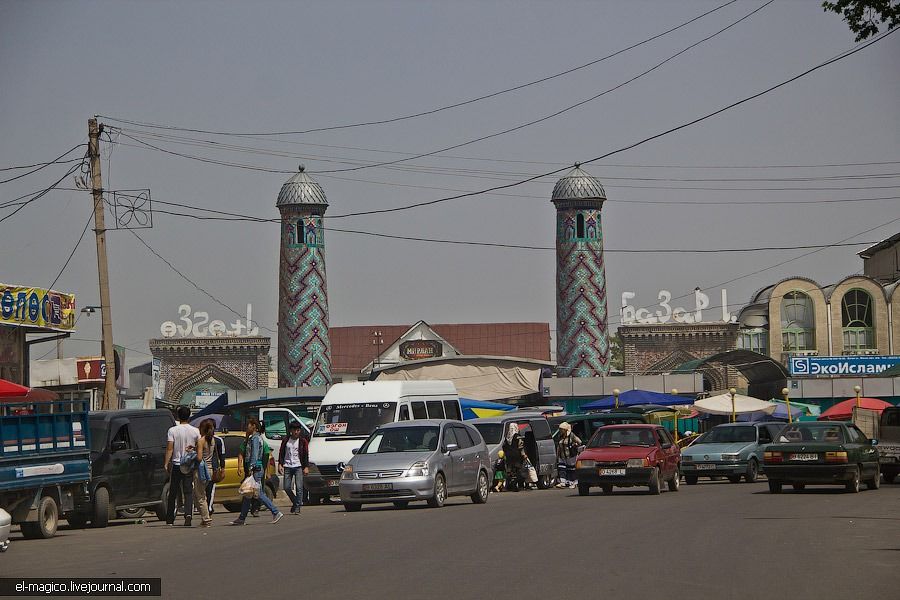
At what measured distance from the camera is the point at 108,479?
20.8 metres

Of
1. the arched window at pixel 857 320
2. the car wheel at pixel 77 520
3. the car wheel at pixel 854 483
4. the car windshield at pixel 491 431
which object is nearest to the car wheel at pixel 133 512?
the car wheel at pixel 77 520

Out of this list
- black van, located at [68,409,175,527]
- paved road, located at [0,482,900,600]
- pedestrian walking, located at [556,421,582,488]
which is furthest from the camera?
pedestrian walking, located at [556,421,582,488]

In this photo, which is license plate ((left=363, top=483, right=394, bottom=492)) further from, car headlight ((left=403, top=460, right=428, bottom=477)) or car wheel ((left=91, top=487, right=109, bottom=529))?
car wheel ((left=91, top=487, right=109, bottom=529))

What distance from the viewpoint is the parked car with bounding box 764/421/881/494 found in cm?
2516

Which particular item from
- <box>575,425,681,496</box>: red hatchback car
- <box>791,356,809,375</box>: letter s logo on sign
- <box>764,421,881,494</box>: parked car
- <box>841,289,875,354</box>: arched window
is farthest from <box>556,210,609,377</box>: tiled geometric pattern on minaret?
<box>764,421,881,494</box>: parked car

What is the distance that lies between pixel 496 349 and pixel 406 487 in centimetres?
7561

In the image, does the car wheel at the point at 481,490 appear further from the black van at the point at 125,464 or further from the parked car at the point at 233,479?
the black van at the point at 125,464

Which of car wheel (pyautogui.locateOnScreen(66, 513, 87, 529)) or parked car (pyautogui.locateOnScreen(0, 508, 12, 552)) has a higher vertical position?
parked car (pyautogui.locateOnScreen(0, 508, 12, 552))

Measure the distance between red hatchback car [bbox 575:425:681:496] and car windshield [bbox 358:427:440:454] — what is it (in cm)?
437

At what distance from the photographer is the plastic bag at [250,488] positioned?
20219mm

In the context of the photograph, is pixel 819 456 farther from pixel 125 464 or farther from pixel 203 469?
pixel 125 464

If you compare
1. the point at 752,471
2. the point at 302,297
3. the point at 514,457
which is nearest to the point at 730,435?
the point at 752,471

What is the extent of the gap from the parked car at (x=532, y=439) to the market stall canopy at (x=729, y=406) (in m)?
10.2

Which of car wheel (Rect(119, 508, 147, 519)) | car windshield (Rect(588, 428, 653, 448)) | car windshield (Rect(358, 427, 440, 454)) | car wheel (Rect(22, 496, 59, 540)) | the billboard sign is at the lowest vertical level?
car wheel (Rect(119, 508, 147, 519))
